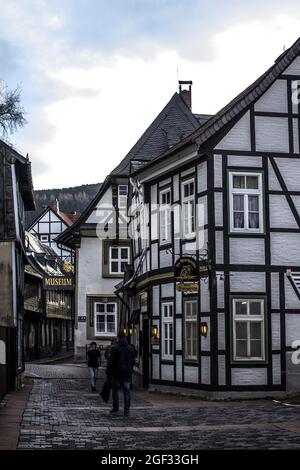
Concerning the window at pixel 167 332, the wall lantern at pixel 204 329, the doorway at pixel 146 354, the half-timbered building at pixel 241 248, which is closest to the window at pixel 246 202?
the half-timbered building at pixel 241 248

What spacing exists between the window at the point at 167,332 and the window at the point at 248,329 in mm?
2812

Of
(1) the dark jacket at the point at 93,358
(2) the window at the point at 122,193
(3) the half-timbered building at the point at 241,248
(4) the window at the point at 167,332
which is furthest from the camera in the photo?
(2) the window at the point at 122,193

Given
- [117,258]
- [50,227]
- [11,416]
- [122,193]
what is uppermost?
[50,227]

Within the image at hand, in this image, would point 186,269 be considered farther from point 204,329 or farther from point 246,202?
point 246,202

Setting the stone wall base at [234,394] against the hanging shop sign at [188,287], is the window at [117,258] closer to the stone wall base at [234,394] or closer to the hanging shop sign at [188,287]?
the stone wall base at [234,394]

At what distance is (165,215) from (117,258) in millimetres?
17311

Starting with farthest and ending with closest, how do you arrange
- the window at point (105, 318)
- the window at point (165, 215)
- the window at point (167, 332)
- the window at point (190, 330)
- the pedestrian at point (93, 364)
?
the window at point (105, 318) < the pedestrian at point (93, 364) < the window at point (165, 215) < the window at point (167, 332) < the window at point (190, 330)

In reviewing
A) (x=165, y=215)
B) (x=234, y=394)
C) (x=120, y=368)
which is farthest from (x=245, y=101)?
(x=120, y=368)

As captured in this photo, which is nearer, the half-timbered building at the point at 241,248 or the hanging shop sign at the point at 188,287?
the hanging shop sign at the point at 188,287

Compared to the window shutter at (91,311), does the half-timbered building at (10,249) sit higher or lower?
higher

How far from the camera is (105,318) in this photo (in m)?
40.8

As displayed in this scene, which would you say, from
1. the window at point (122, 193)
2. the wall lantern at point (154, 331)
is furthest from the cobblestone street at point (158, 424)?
the window at point (122, 193)

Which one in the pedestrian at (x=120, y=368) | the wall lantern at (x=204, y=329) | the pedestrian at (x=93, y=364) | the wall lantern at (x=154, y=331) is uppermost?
the wall lantern at (x=204, y=329)

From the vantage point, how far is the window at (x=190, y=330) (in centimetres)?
2181
